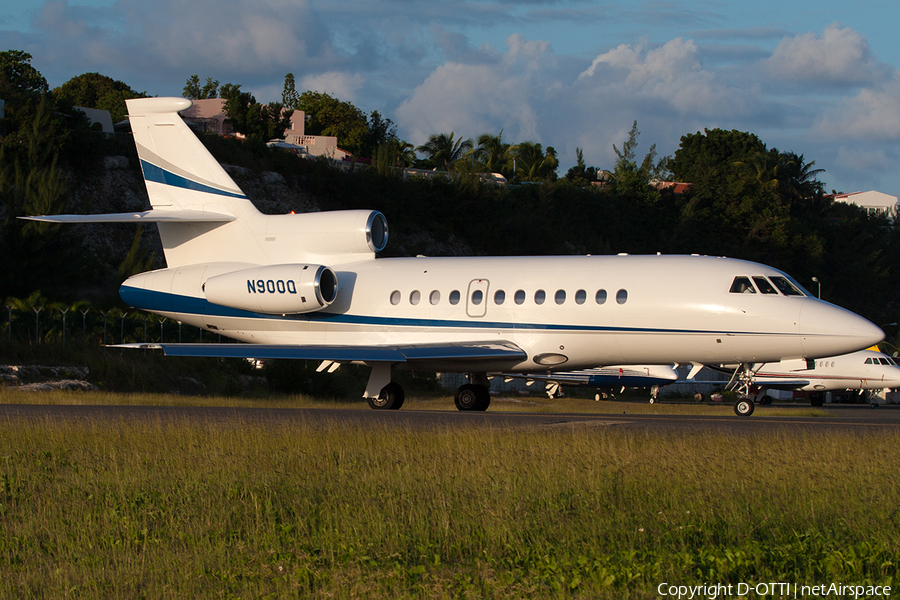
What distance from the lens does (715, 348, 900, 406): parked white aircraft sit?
4031cm

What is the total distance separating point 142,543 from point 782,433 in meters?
9.64

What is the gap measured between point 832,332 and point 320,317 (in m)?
11.8

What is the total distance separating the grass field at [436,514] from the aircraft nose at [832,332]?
5.79m

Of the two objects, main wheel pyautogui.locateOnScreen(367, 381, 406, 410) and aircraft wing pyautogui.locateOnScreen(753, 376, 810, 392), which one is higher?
main wheel pyautogui.locateOnScreen(367, 381, 406, 410)

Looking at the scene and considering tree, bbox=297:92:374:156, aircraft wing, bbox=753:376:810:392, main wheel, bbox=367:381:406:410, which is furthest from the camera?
tree, bbox=297:92:374:156

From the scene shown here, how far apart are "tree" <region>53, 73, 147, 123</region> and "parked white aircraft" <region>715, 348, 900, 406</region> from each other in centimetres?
5919

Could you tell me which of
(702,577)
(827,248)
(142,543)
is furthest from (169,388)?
(827,248)

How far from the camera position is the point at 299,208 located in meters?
62.4

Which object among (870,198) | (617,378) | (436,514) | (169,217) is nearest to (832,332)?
(436,514)

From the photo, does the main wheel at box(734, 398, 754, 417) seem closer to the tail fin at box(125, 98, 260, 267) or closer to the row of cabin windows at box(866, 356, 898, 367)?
the tail fin at box(125, 98, 260, 267)

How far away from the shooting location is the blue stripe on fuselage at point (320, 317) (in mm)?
19266

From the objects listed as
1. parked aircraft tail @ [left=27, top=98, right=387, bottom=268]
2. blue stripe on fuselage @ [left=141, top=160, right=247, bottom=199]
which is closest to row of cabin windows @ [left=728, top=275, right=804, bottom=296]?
parked aircraft tail @ [left=27, top=98, right=387, bottom=268]

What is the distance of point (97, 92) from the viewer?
87.1 meters

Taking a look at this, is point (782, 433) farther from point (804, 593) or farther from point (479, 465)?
point (804, 593)
